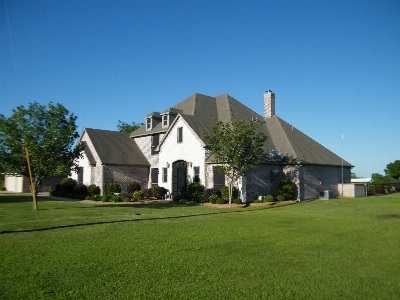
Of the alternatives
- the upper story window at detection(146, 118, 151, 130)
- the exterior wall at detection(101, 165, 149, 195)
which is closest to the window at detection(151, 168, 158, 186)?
the exterior wall at detection(101, 165, 149, 195)

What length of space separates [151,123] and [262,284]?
2865cm

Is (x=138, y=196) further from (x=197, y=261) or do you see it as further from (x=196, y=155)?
(x=197, y=261)

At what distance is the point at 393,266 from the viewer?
7672 millimetres

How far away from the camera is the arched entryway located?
2881cm

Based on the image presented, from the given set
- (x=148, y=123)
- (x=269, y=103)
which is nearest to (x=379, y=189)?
(x=269, y=103)

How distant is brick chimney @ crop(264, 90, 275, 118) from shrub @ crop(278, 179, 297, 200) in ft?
29.4

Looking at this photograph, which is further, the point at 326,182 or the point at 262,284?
the point at 326,182

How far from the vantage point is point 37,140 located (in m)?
19.2

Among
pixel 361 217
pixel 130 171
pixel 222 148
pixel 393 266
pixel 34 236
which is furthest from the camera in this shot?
pixel 130 171

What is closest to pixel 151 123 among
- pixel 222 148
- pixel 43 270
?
pixel 222 148

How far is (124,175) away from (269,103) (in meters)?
15.3

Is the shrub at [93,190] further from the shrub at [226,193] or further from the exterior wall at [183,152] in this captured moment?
the shrub at [226,193]

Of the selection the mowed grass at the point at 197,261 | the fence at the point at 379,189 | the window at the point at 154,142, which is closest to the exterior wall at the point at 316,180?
the fence at the point at 379,189

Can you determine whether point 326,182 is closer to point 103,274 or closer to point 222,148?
point 222,148
